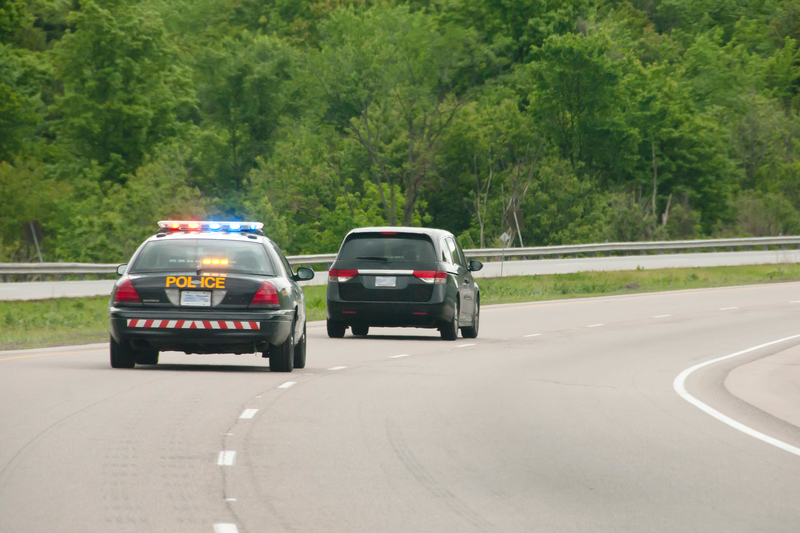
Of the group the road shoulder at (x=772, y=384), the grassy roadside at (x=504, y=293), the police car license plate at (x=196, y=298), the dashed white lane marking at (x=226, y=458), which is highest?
the police car license plate at (x=196, y=298)

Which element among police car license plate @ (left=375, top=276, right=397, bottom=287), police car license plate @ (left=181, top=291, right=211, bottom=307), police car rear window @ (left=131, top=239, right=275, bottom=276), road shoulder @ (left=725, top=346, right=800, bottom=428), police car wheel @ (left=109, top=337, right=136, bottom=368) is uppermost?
police car rear window @ (left=131, top=239, right=275, bottom=276)

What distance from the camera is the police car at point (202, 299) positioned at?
13.8 m

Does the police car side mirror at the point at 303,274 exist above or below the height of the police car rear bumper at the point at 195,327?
above

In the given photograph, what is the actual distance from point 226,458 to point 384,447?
1.27m

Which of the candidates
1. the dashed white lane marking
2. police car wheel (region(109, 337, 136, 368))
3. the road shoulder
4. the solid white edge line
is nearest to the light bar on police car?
police car wheel (region(109, 337, 136, 368))

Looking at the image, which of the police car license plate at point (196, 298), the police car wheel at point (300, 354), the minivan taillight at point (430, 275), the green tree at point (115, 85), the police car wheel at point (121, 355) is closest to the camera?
the police car license plate at point (196, 298)

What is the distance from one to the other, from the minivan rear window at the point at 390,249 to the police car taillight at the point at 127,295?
21.4ft

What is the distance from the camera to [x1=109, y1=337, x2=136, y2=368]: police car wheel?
14.5 meters

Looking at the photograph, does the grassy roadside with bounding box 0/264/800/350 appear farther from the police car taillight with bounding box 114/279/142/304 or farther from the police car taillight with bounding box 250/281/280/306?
the police car taillight with bounding box 250/281/280/306

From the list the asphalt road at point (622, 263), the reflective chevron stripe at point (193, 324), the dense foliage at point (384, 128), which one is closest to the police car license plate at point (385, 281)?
the reflective chevron stripe at point (193, 324)

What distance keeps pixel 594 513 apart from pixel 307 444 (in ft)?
9.60

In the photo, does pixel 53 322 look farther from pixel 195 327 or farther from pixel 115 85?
pixel 115 85

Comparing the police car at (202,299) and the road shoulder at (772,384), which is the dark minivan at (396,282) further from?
the police car at (202,299)

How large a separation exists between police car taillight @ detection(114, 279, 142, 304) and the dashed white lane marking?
5374 mm
